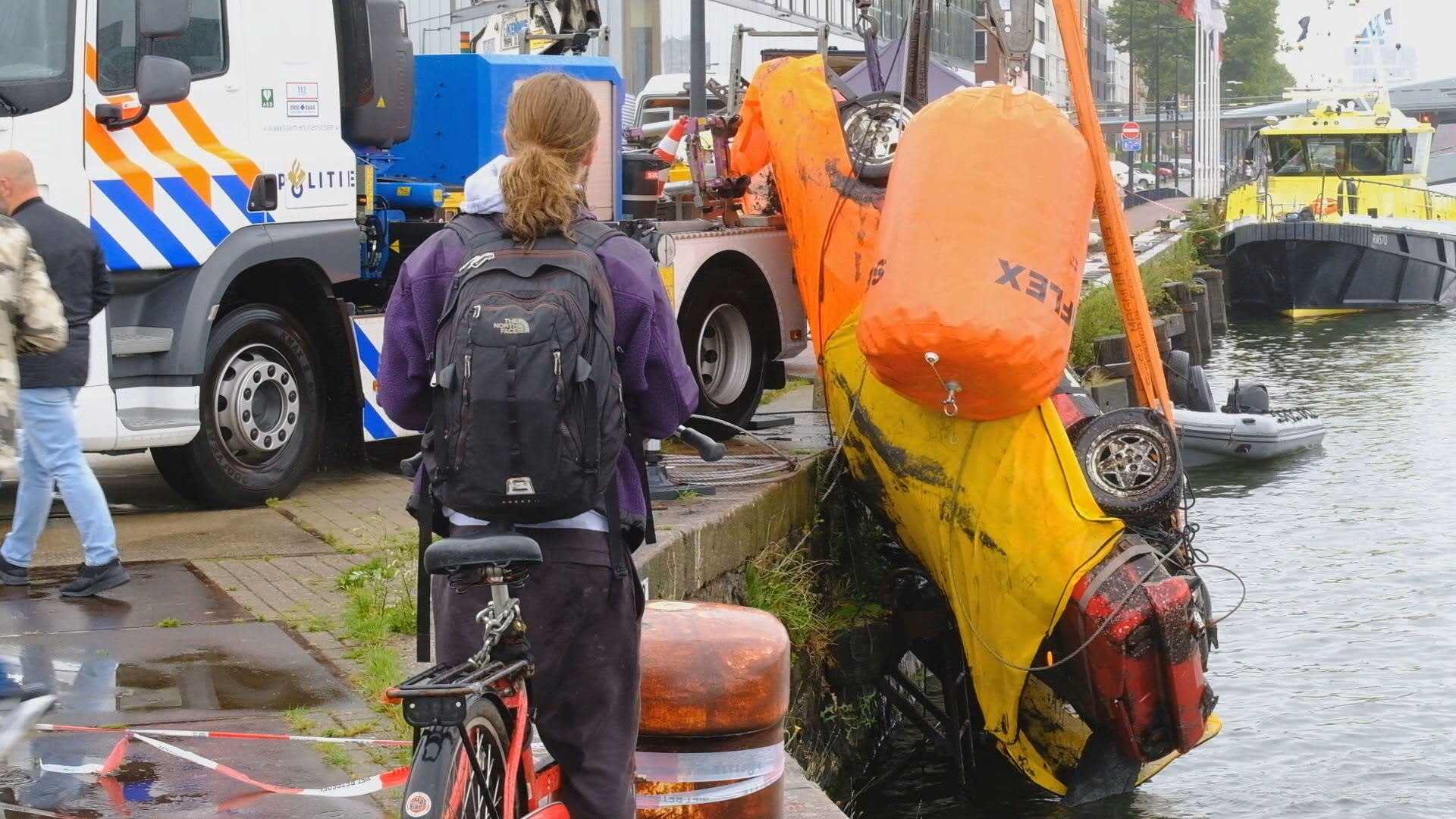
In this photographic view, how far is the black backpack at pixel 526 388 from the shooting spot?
10.6 feet

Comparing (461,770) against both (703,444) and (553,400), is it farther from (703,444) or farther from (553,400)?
(703,444)

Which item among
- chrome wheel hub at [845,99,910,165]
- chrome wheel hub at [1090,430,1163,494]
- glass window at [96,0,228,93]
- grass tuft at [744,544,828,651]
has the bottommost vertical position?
grass tuft at [744,544,828,651]

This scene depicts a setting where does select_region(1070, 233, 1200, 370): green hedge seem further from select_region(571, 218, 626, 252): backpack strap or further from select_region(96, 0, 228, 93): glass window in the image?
select_region(571, 218, 626, 252): backpack strap

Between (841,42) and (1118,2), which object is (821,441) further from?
(1118,2)

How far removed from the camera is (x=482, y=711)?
10.8 ft

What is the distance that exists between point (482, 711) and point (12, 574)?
4119 millimetres

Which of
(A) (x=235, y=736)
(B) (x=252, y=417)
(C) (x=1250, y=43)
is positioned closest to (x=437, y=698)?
(A) (x=235, y=736)

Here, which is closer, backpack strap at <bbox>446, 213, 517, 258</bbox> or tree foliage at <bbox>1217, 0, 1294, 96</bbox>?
backpack strap at <bbox>446, 213, 517, 258</bbox>

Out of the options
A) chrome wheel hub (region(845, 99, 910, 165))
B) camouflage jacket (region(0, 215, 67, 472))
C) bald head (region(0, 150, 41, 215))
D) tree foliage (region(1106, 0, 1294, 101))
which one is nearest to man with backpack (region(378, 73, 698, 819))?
camouflage jacket (region(0, 215, 67, 472))

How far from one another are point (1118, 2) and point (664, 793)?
95107 millimetres

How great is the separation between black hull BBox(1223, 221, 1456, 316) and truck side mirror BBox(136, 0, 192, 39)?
91.4 ft

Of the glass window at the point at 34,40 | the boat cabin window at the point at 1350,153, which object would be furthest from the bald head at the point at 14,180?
the boat cabin window at the point at 1350,153

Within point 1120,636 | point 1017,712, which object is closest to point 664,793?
point 1120,636

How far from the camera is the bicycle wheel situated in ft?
10.2
